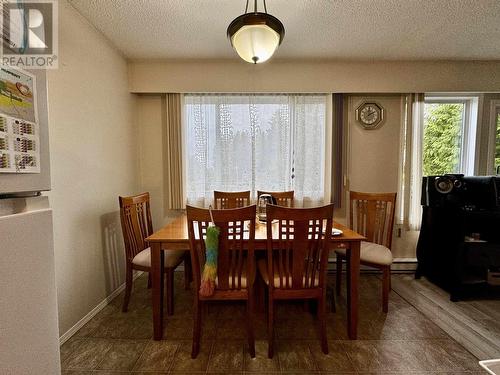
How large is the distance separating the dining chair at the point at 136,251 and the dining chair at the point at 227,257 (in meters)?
0.56

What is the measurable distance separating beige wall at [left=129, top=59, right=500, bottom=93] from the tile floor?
2.36m

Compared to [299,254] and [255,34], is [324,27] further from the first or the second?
[299,254]

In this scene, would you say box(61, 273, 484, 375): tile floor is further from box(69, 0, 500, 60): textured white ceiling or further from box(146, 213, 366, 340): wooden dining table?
box(69, 0, 500, 60): textured white ceiling

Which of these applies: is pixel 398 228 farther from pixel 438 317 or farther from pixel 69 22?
pixel 69 22

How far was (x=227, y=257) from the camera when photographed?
1517 mm

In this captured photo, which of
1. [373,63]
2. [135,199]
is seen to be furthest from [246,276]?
[373,63]

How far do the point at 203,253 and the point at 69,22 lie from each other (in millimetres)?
1993

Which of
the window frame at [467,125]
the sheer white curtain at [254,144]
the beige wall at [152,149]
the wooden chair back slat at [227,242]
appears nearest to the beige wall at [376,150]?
the sheer white curtain at [254,144]

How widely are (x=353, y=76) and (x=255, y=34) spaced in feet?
5.98

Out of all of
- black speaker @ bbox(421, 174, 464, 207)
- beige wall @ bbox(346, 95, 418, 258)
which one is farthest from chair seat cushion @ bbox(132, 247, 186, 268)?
black speaker @ bbox(421, 174, 464, 207)

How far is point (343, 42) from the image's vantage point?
2.39 metres

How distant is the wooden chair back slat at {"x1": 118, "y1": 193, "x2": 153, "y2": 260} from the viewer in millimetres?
2014

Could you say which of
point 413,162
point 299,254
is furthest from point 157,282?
point 413,162

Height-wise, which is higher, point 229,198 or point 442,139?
point 442,139
